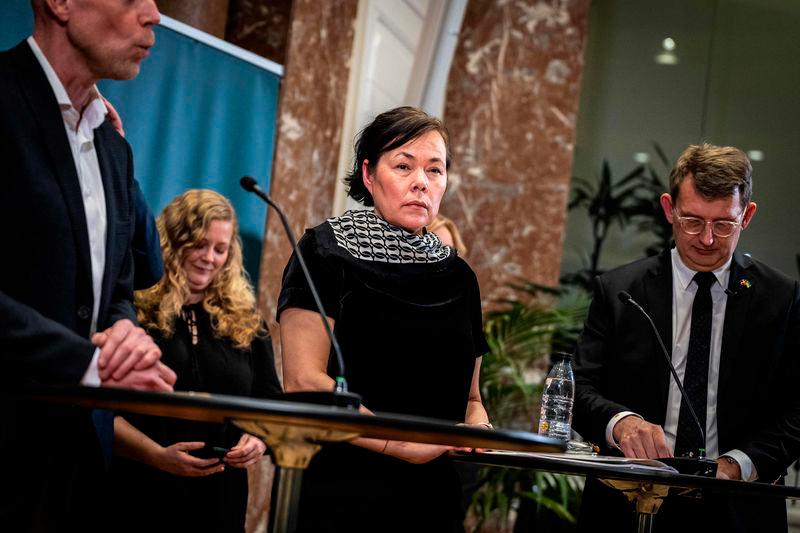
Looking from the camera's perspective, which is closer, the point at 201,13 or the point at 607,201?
the point at 201,13

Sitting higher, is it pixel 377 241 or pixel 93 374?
pixel 377 241

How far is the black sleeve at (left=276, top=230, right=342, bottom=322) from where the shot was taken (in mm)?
2428

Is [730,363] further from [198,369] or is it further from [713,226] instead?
[198,369]

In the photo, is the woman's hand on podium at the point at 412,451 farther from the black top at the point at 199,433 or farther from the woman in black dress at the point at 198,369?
the black top at the point at 199,433

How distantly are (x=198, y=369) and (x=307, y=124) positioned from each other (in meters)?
2.01

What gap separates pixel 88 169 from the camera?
2.14 metres

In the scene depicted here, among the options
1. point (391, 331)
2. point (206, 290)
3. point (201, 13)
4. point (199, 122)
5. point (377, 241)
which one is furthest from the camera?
point (201, 13)

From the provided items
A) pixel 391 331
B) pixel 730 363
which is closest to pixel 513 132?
pixel 730 363

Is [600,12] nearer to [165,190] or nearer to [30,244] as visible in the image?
[165,190]

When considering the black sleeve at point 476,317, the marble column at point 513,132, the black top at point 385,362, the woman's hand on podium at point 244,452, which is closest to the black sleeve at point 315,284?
the black top at point 385,362

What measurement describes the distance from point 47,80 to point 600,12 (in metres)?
6.11

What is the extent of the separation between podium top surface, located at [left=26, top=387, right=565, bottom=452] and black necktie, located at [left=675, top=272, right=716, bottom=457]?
1.36 m

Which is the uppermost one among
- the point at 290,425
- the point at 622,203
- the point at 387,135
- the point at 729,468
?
the point at 622,203

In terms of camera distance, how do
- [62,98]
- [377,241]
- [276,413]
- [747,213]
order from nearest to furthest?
[276,413], [62,98], [377,241], [747,213]
